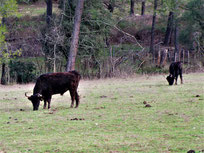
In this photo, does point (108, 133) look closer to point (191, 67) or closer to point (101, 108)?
point (101, 108)

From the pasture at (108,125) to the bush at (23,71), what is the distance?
503 inches

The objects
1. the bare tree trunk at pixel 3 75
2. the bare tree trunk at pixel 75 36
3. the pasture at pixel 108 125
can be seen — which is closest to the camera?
the pasture at pixel 108 125

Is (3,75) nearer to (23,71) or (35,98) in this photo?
(23,71)

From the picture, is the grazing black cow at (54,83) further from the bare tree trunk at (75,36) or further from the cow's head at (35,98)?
the bare tree trunk at (75,36)

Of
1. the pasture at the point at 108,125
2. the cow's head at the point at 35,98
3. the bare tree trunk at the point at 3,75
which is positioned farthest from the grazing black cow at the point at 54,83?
the bare tree trunk at the point at 3,75

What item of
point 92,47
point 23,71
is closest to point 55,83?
point 23,71

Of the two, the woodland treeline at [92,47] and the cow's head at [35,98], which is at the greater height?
the woodland treeline at [92,47]

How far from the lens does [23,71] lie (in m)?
30.2

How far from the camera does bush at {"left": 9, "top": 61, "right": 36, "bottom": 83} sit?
2983cm

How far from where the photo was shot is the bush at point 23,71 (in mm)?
29828

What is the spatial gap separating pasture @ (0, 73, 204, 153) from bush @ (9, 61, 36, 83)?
12.8m

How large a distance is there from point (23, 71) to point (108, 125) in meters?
20.3

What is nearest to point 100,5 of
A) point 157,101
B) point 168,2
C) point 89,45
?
point 89,45

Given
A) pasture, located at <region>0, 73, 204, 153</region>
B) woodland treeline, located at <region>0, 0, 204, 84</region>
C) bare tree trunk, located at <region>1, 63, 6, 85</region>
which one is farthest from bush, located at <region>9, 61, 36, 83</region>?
pasture, located at <region>0, 73, 204, 153</region>
